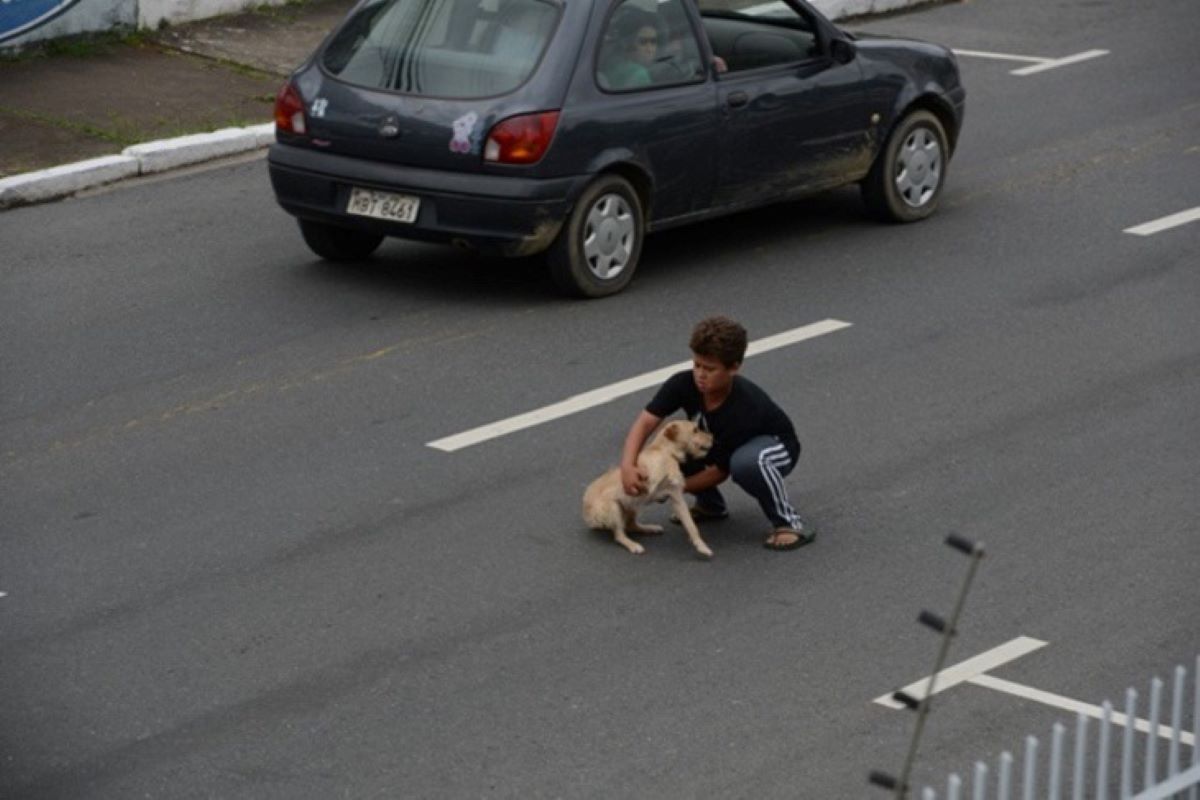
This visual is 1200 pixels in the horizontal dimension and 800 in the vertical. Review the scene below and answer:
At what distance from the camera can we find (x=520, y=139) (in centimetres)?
1206

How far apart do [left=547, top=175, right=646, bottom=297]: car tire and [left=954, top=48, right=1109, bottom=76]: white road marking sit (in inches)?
259

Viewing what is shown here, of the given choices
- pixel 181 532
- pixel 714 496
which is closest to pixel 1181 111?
pixel 714 496

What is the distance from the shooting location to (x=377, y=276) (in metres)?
13.0

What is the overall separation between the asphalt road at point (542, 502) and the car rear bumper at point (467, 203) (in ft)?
1.35

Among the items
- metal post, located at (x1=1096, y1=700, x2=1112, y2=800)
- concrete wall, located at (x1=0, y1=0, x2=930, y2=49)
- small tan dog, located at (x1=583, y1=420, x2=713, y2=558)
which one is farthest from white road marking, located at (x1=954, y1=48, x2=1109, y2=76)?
metal post, located at (x1=1096, y1=700, x2=1112, y2=800)

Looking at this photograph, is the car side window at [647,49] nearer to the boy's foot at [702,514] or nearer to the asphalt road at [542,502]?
the asphalt road at [542,502]

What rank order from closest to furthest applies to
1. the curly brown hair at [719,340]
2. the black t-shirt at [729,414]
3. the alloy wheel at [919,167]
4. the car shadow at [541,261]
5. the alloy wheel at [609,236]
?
1. the curly brown hair at [719,340]
2. the black t-shirt at [729,414]
3. the alloy wheel at [609,236]
4. the car shadow at [541,261]
5. the alloy wheel at [919,167]

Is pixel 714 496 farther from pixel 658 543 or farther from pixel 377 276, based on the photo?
pixel 377 276

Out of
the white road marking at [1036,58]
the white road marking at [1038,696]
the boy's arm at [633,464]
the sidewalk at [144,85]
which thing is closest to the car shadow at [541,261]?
the sidewalk at [144,85]

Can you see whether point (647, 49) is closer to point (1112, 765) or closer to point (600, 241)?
point (600, 241)

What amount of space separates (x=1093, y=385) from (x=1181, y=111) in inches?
244

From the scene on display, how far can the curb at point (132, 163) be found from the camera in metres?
14.5

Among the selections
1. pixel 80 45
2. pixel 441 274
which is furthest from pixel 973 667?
pixel 80 45

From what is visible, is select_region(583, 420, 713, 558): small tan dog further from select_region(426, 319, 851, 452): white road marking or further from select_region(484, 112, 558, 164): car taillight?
select_region(484, 112, 558, 164): car taillight
